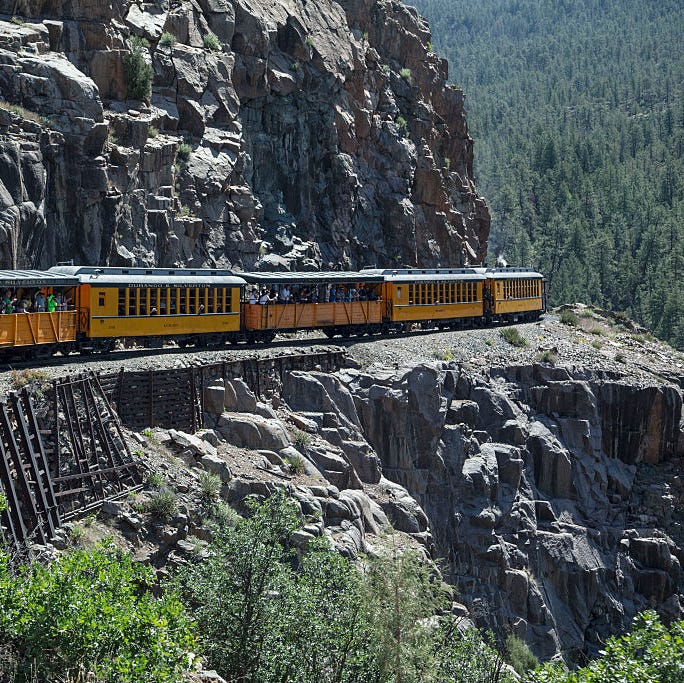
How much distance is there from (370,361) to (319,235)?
2017 cm

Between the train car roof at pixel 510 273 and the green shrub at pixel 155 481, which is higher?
the train car roof at pixel 510 273

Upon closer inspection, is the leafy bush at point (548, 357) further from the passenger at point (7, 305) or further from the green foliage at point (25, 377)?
the green foliage at point (25, 377)

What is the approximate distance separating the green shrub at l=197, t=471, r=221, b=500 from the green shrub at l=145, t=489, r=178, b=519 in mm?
1346

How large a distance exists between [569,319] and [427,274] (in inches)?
612

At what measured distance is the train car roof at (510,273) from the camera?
165 ft

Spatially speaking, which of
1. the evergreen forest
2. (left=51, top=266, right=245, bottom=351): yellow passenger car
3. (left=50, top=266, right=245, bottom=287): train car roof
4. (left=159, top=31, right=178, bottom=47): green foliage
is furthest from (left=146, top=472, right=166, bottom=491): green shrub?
the evergreen forest

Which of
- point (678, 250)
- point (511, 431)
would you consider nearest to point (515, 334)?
point (511, 431)

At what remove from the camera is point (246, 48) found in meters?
52.2

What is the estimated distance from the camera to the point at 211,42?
163 feet

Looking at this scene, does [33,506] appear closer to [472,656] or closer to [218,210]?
[472,656]

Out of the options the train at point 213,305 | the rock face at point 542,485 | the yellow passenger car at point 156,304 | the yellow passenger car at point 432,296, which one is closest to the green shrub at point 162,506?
the train at point 213,305

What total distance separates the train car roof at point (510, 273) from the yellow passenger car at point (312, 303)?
35.4 feet

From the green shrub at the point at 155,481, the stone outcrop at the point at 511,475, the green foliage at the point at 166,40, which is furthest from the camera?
the green foliage at the point at 166,40

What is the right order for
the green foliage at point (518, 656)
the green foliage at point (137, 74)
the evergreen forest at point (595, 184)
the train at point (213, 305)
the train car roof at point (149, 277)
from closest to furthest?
the green foliage at point (518, 656) → the train at point (213, 305) → the train car roof at point (149, 277) → the green foliage at point (137, 74) → the evergreen forest at point (595, 184)
